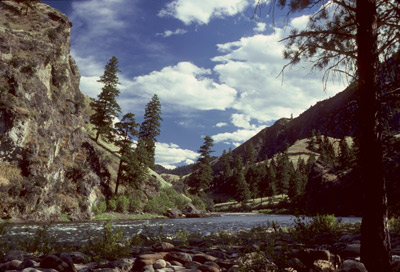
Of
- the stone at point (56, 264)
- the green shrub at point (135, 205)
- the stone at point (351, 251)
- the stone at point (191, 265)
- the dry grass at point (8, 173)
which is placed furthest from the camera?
the green shrub at point (135, 205)

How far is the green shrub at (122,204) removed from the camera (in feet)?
133

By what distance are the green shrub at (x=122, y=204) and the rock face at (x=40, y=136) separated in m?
3.18

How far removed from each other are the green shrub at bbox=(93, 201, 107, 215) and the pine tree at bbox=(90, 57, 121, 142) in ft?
55.4

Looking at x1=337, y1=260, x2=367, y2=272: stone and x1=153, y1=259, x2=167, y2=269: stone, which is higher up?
x1=337, y1=260, x2=367, y2=272: stone

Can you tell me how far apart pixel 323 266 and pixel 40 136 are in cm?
3411

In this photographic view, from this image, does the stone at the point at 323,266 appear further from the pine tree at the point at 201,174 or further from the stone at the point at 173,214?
the pine tree at the point at 201,174

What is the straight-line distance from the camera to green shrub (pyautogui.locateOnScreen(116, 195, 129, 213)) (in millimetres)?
40469

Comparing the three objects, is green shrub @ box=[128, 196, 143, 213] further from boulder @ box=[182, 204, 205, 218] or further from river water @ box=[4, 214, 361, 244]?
river water @ box=[4, 214, 361, 244]

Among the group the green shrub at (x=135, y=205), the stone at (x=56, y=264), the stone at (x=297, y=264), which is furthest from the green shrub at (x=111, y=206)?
the stone at (x=297, y=264)

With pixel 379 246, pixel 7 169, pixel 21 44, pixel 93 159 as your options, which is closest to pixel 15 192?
pixel 7 169

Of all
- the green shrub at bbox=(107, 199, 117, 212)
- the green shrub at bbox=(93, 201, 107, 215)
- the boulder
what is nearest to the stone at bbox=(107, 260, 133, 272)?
the green shrub at bbox=(93, 201, 107, 215)

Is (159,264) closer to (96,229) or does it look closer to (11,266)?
(11,266)

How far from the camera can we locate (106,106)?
52656 mm

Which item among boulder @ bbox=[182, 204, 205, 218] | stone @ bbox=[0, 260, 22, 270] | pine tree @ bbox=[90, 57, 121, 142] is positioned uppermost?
pine tree @ bbox=[90, 57, 121, 142]
